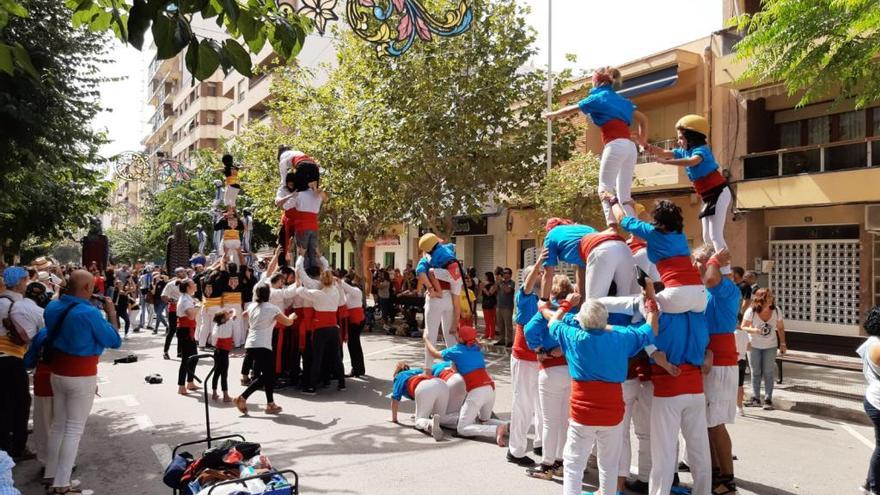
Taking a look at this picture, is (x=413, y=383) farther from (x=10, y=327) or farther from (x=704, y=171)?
(x=10, y=327)

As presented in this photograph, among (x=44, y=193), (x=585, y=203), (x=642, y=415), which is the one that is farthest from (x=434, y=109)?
(x=642, y=415)

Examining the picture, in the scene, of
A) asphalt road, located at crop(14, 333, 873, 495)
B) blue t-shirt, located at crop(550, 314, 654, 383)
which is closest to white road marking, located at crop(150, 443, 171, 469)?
asphalt road, located at crop(14, 333, 873, 495)

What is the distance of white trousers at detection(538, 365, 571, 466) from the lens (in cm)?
572

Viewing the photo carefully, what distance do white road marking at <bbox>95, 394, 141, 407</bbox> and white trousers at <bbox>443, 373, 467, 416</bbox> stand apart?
4.61 meters

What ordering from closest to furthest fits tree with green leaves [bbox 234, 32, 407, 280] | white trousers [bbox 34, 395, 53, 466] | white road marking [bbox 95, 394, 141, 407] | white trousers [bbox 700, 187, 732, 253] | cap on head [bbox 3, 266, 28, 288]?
white trousers [bbox 700, 187, 732, 253]
white trousers [bbox 34, 395, 53, 466]
cap on head [bbox 3, 266, 28, 288]
white road marking [bbox 95, 394, 141, 407]
tree with green leaves [bbox 234, 32, 407, 280]

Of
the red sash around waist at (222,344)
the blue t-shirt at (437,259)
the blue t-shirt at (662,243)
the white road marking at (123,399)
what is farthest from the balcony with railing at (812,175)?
the white road marking at (123,399)

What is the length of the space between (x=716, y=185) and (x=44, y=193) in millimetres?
13027

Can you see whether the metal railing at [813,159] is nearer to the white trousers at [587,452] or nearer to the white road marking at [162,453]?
the white trousers at [587,452]

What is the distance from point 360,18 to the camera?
9977 mm

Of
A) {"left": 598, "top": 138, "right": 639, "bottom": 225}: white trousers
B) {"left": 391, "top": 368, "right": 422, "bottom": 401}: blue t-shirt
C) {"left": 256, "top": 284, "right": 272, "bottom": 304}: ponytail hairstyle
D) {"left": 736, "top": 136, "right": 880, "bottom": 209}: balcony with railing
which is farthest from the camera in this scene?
{"left": 736, "top": 136, "right": 880, "bottom": 209}: balcony with railing

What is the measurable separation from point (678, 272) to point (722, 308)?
3.35 ft

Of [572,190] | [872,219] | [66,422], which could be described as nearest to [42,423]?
[66,422]

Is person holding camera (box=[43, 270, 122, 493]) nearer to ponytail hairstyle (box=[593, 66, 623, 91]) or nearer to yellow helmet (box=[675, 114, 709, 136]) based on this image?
ponytail hairstyle (box=[593, 66, 623, 91])

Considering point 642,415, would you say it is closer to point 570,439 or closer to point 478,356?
point 570,439
